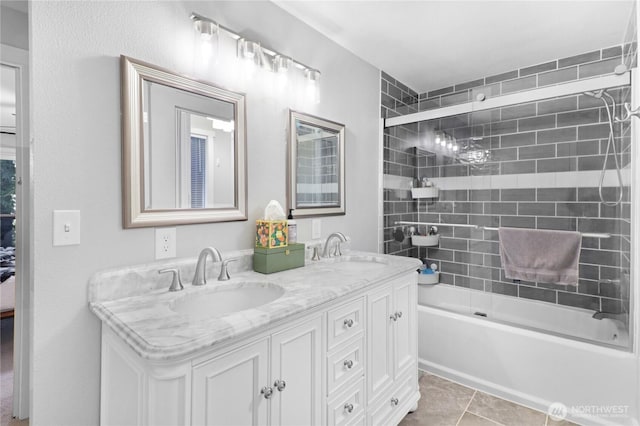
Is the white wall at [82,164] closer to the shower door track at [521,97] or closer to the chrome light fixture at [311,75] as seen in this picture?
the chrome light fixture at [311,75]

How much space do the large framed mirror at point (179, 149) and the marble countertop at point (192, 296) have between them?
0.76ft

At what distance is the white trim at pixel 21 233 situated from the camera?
1.54 meters

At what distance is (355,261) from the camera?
6.78 ft

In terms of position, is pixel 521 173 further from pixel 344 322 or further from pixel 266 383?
pixel 266 383

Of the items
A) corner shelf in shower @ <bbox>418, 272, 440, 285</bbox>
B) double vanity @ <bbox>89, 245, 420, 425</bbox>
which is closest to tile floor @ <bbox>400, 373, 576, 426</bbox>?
double vanity @ <bbox>89, 245, 420, 425</bbox>

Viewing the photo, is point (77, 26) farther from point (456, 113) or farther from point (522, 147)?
point (522, 147)

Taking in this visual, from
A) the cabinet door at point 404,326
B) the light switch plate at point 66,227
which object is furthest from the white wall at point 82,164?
the cabinet door at point 404,326

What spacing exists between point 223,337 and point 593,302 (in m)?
2.48

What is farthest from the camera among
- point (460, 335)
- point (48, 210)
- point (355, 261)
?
point (460, 335)

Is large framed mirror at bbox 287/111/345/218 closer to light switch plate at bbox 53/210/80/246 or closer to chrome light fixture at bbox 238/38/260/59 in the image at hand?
chrome light fixture at bbox 238/38/260/59

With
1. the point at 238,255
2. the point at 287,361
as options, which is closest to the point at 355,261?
the point at 238,255

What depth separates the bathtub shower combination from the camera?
72.3 inches

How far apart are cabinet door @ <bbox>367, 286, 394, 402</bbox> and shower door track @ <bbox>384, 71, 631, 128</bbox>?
1.56 meters

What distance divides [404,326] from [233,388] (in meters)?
1.10
